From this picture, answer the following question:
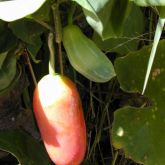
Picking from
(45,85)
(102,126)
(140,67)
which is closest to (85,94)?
(102,126)

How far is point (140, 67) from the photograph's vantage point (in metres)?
0.98

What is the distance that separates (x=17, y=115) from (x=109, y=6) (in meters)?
0.38

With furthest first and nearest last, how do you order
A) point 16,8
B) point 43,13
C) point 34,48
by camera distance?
1. point 34,48
2. point 43,13
3. point 16,8

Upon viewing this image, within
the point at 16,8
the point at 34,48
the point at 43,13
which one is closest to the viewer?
the point at 16,8

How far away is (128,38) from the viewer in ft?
3.19

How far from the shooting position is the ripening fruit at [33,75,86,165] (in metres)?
0.79

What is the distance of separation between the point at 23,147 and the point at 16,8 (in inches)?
14.0

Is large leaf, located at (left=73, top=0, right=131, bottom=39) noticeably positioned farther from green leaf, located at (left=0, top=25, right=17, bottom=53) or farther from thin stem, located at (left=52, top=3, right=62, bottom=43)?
green leaf, located at (left=0, top=25, right=17, bottom=53)

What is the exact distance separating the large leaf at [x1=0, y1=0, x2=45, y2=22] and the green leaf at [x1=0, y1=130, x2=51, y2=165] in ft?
1.01

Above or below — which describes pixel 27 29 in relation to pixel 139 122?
above

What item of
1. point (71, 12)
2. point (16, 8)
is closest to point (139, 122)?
point (71, 12)

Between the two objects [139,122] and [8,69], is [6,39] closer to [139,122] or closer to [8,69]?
[8,69]

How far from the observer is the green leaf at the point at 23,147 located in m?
0.98

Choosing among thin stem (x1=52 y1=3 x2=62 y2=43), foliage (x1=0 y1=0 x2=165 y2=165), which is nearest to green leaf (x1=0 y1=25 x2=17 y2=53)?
foliage (x1=0 y1=0 x2=165 y2=165)
